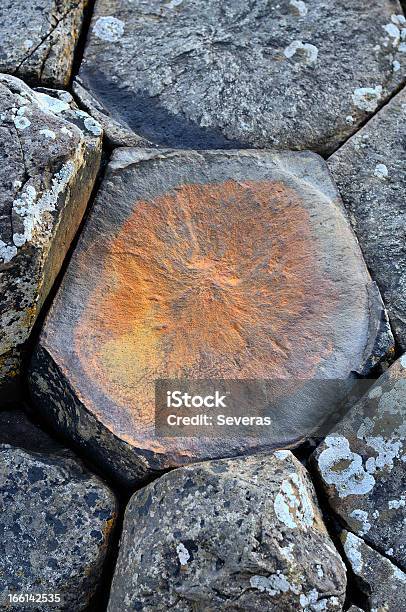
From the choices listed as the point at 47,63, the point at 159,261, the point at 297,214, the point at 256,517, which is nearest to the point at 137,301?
the point at 159,261

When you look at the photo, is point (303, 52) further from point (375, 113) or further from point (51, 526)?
point (51, 526)

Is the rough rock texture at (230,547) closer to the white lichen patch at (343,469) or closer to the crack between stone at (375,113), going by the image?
the white lichen patch at (343,469)

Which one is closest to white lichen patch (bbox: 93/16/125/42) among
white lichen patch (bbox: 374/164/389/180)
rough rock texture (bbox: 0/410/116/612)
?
white lichen patch (bbox: 374/164/389/180)

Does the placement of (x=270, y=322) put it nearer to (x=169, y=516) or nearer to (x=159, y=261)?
(x=159, y=261)

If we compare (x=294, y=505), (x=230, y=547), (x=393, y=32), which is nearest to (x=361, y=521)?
(x=294, y=505)

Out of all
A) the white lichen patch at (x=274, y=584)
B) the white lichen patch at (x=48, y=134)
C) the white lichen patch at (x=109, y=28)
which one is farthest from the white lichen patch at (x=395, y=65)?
the white lichen patch at (x=274, y=584)

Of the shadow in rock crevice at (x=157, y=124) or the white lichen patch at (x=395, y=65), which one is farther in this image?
the white lichen patch at (x=395, y=65)
